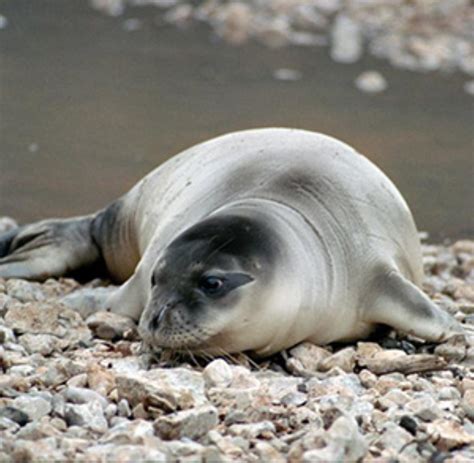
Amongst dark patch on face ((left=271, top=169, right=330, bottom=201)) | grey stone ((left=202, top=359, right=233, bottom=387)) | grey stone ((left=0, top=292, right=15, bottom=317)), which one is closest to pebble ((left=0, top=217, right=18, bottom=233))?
grey stone ((left=0, top=292, right=15, bottom=317))

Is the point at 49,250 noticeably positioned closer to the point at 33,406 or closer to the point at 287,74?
the point at 33,406

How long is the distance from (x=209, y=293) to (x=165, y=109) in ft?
21.6

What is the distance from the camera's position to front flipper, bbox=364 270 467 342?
478 centimetres

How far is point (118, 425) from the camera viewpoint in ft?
11.7

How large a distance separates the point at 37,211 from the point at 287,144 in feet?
9.18

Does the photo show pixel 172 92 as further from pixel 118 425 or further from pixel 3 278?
pixel 118 425

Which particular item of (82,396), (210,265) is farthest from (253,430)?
(210,265)

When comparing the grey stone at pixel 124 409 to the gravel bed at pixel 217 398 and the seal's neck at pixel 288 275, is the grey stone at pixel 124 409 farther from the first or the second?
the seal's neck at pixel 288 275

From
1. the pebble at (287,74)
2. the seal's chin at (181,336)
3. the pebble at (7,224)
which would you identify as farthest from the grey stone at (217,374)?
the pebble at (287,74)

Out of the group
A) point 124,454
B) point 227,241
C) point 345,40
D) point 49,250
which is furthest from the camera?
point 345,40

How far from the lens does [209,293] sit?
4.36 metres

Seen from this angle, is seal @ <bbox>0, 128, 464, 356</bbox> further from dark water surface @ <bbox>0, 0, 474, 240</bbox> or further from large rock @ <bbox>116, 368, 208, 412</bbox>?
dark water surface @ <bbox>0, 0, 474, 240</bbox>

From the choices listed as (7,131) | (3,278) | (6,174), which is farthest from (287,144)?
(7,131)

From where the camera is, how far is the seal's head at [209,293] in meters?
4.33
